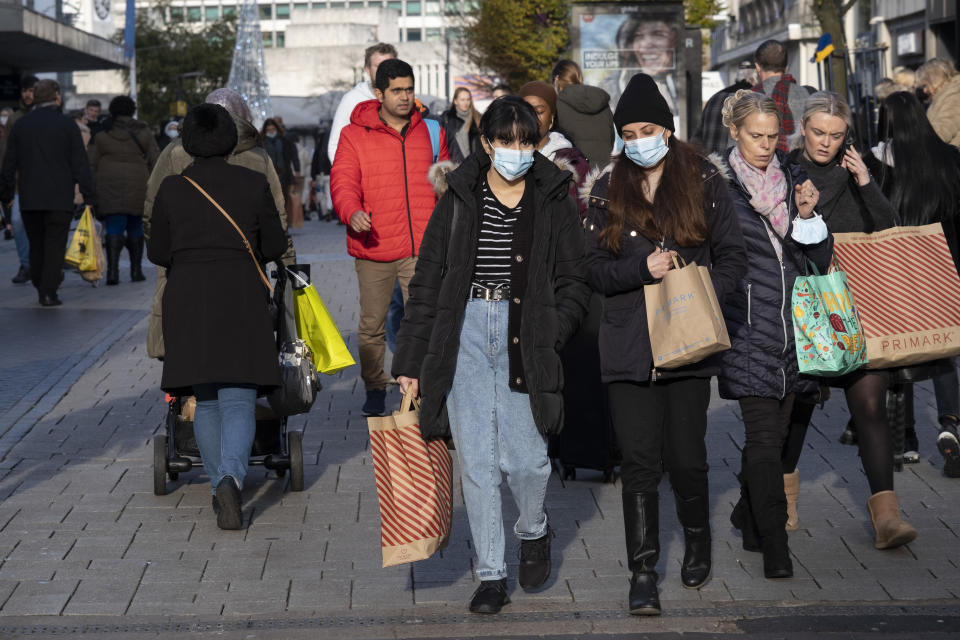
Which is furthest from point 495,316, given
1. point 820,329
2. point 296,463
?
point 296,463

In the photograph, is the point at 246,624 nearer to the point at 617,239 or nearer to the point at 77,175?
the point at 617,239

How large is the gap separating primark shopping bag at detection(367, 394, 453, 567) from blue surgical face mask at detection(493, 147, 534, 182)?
83cm

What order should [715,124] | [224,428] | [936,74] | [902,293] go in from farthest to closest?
[715,124], [936,74], [224,428], [902,293]

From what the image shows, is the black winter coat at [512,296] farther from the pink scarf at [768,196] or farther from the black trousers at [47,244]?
the black trousers at [47,244]

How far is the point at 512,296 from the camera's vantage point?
17.0 ft

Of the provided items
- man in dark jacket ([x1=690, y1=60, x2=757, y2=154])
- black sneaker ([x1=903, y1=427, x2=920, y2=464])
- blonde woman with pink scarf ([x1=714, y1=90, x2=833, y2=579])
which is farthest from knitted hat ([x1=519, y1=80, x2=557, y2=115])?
man in dark jacket ([x1=690, y1=60, x2=757, y2=154])

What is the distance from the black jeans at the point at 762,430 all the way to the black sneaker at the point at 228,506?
215 centimetres

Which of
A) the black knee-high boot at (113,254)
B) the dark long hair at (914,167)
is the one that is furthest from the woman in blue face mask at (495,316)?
the black knee-high boot at (113,254)

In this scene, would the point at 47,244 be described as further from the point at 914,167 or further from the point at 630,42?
the point at 914,167

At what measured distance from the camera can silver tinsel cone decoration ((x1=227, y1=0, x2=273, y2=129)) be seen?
43312 millimetres

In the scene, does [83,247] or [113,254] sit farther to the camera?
[113,254]

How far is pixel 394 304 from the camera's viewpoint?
938cm

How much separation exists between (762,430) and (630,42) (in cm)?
1404

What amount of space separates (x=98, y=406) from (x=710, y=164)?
531 centimetres
